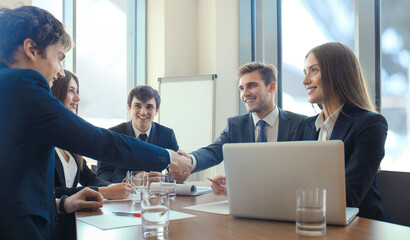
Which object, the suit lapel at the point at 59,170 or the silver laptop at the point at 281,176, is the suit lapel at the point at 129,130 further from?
the silver laptop at the point at 281,176

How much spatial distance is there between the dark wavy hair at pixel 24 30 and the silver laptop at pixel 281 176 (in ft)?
2.77

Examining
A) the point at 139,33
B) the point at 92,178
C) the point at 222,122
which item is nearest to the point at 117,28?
the point at 139,33

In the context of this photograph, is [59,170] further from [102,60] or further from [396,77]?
[102,60]

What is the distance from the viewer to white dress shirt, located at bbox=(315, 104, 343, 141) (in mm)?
2141

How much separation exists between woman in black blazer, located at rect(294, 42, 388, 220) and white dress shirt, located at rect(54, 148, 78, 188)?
1541mm

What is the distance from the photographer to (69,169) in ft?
8.66

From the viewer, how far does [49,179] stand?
147 centimetres

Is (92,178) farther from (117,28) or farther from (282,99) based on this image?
(117,28)

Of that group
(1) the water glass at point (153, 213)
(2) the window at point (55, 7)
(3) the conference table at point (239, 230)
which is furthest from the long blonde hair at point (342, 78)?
(2) the window at point (55, 7)

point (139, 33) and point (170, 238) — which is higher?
point (139, 33)

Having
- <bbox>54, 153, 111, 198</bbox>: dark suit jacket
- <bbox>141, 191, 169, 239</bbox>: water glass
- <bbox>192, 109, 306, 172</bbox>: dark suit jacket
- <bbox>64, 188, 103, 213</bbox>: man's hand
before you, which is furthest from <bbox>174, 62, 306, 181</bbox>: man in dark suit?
<bbox>141, 191, 169, 239</bbox>: water glass

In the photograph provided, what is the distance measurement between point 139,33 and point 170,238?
5.59 metres

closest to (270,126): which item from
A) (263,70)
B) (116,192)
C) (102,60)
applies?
(263,70)

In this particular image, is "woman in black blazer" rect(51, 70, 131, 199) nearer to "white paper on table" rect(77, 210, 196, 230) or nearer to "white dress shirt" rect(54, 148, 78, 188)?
"white dress shirt" rect(54, 148, 78, 188)
